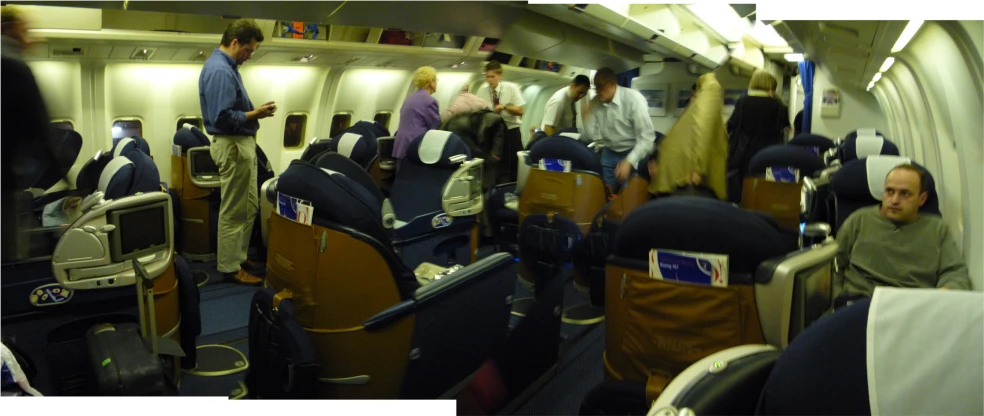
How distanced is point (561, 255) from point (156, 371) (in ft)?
4.39

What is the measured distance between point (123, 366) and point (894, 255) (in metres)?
1.92

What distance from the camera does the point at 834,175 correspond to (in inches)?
73.4

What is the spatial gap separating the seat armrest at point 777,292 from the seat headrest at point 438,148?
1.45 m

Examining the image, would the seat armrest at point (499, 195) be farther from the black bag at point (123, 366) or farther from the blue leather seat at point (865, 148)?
the black bag at point (123, 366)

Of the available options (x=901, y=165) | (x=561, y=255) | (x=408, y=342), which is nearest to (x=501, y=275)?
(x=408, y=342)

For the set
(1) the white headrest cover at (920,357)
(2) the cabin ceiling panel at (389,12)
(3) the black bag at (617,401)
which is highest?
(2) the cabin ceiling panel at (389,12)

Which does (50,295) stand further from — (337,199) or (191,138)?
(337,199)

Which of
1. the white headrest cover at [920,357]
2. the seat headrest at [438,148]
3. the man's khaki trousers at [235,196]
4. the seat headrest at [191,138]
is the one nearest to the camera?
the white headrest cover at [920,357]

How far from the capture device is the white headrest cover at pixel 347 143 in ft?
7.83

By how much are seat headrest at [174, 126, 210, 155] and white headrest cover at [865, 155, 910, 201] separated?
6.43 feet

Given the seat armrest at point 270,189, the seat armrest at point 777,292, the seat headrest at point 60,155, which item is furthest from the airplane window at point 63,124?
the seat armrest at point 777,292

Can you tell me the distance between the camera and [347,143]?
241 centimetres

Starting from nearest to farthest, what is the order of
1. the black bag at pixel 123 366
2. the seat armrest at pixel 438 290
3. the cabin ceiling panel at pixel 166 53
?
the black bag at pixel 123 366 → the seat armrest at pixel 438 290 → the cabin ceiling panel at pixel 166 53

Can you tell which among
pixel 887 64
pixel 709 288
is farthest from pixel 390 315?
pixel 887 64
